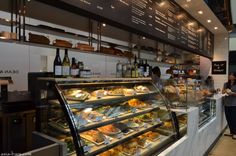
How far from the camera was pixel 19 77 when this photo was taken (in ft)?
9.80

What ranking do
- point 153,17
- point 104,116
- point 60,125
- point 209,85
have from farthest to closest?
point 209,85 < point 153,17 < point 104,116 < point 60,125

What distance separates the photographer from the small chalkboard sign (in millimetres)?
7795

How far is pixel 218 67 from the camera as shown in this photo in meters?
7.89

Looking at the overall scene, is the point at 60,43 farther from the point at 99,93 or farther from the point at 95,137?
the point at 95,137

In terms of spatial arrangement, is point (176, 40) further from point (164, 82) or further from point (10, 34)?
point (10, 34)

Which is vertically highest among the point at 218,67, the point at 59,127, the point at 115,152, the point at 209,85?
the point at 218,67

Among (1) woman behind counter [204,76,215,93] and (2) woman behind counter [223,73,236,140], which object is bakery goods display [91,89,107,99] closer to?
(1) woman behind counter [204,76,215,93]

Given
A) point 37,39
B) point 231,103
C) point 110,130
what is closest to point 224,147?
point 231,103

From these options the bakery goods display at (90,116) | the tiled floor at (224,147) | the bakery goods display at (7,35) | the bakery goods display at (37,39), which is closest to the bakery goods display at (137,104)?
the bakery goods display at (90,116)

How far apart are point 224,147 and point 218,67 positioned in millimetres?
3845

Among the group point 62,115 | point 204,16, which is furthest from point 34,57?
point 204,16

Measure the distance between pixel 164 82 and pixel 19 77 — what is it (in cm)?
212

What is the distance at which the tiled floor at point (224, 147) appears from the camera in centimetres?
438

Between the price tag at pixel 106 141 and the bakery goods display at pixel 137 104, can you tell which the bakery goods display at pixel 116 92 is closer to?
the bakery goods display at pixel 137 104
